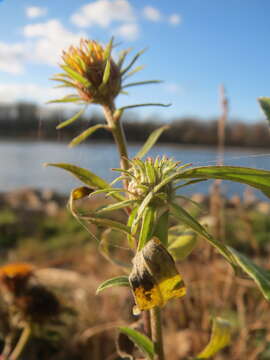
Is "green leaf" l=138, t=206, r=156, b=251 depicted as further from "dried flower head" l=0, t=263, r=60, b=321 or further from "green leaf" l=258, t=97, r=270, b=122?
"dried flower head" l=0, t=263, r=60, b=321

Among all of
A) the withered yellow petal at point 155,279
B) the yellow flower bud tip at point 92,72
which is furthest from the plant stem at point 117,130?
the withered yellow petal at point 155,279

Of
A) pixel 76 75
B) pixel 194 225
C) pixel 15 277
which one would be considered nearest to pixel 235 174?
pixel 194 225

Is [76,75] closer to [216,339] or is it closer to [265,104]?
[265,104]

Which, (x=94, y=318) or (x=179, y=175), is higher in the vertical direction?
(x=179, y=175)

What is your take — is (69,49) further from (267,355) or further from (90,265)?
(90,265)

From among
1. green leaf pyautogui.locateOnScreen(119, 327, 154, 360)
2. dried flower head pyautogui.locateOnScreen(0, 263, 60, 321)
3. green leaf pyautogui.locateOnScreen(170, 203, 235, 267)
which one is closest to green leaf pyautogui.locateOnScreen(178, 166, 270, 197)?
green leaf pyautogui.locateOnScreen(170, 203, 235, 267)

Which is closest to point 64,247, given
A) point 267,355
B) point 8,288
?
point 8,288
